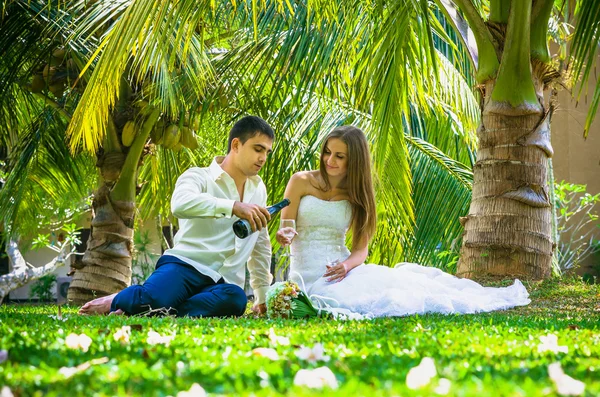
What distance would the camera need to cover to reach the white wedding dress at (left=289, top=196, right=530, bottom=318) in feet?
15.5

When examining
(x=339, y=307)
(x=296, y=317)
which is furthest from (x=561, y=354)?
(x=339, y=307)

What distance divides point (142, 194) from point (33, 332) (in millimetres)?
8660

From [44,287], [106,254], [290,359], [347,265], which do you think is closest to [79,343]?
[290,359]

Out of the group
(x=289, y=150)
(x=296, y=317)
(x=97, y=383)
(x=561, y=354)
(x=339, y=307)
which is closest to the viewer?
(x=97, y=383)

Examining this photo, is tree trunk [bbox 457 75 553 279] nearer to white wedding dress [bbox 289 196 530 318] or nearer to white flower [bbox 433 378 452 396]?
white wedding dress [bbox 289 196 530 318]

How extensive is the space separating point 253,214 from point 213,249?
79 cm

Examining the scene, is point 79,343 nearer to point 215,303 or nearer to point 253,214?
point 253,214

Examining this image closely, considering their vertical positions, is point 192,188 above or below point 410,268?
above

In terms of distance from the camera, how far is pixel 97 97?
526 centimetres

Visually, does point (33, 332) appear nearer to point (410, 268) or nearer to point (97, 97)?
point (97, 97)

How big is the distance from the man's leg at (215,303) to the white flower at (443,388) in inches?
133

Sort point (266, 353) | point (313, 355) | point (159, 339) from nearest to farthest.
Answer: point (313, 355), point (266, 353), point (159, 339)

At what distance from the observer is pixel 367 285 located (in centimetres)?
491

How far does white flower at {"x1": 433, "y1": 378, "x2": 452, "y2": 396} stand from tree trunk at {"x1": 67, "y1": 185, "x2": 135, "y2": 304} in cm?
619
